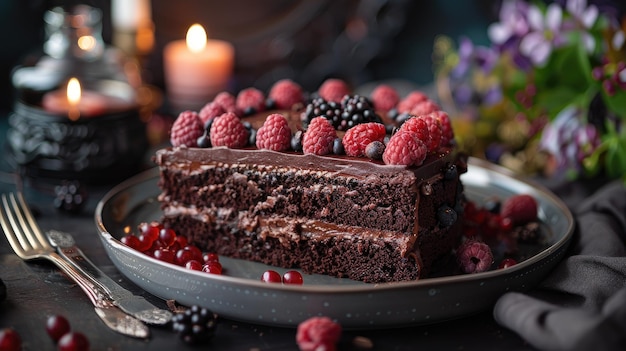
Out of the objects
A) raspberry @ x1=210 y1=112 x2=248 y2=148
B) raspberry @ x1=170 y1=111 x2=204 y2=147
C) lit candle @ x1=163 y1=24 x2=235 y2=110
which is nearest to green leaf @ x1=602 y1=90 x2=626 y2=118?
raspberry @ x1=210 y1=112 x2=248 y2=148

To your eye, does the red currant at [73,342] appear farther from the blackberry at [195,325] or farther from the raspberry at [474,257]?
the raspberry at [474,257]

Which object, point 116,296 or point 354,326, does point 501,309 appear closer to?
point 354,326

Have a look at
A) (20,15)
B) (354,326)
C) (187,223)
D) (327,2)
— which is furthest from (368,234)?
(20,15)

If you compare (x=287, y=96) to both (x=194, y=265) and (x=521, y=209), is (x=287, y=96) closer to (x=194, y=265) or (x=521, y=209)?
(x=194, y=265)

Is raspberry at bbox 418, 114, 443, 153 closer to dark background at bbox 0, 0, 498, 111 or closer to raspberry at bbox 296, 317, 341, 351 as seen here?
raspberry at bbox 296, 317, 341, 351

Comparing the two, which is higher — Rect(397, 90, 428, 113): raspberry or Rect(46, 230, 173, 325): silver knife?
Rect(397, 90, 428, 113): raspberry

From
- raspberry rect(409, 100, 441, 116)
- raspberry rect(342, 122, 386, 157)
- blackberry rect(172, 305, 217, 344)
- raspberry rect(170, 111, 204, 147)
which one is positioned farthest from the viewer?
raspberry rect(409, 100, 441, 116)

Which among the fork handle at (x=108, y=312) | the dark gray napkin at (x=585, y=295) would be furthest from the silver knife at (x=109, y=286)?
the dark gray napkin at (x=585, y=295)
